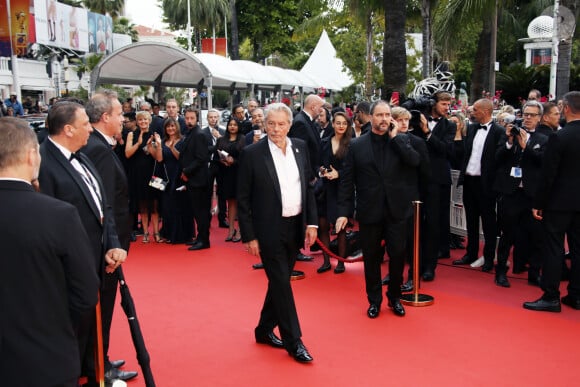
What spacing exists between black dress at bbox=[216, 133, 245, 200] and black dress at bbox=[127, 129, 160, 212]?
3.25 feet

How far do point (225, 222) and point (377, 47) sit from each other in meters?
23.9

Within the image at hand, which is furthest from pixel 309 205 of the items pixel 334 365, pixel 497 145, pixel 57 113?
pixel 497 145

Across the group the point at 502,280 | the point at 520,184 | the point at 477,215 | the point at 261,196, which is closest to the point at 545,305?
the point at 502,280

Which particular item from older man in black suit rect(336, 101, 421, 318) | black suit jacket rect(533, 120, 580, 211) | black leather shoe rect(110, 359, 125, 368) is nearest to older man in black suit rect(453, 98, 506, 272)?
Answer: black suit jacket rect(533, 120, 580, 211)

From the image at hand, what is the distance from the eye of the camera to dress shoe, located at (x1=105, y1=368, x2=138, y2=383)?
480 centimetres

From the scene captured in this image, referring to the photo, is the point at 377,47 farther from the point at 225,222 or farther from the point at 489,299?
the point at 489,299

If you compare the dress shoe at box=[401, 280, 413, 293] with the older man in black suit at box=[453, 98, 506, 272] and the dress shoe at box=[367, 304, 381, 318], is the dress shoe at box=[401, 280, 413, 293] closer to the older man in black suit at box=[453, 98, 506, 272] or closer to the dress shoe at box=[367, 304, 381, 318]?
the dress shoe at box=[367, 304, 381, 318]

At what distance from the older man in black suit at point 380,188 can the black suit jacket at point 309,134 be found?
6.60 ft

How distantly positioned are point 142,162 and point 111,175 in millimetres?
5207

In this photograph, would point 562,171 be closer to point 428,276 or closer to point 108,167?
point 428,276

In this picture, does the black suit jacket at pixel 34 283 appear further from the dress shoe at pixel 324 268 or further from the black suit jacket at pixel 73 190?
the dress shoe at pixel 324 268

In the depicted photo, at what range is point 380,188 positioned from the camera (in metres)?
5.98

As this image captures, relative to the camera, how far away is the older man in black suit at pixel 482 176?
7.51 meters

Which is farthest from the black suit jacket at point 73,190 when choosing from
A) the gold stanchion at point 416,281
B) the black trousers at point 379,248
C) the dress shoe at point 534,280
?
the dress shoe at point 534,280
